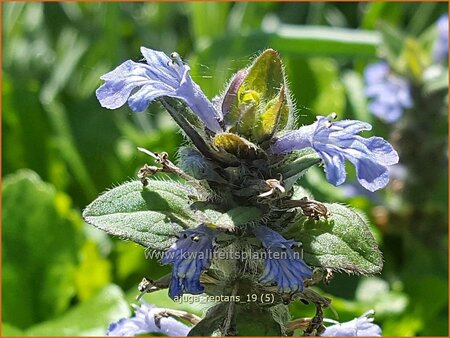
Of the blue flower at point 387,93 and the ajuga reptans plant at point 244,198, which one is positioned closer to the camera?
the ajuga reptans plant at point 244,198

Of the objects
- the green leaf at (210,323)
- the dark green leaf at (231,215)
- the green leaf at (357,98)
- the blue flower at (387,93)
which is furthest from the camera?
the green leaf at (357,98)

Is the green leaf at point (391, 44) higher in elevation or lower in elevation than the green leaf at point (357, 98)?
higher

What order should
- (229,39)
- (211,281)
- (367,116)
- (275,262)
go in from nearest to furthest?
1. (275,262)
2. (211,281)
3. (229,39)
4. (367,116)

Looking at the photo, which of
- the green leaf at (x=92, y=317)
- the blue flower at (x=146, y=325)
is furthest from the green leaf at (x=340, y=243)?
the green leaf at (x=92, y=317)

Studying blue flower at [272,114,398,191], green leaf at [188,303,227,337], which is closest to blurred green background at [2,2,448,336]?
green leaf at [188,303,227,337]

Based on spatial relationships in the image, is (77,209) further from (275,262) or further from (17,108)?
(275,262)

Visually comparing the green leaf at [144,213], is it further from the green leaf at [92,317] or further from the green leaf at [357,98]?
the green leaf at [357,98]

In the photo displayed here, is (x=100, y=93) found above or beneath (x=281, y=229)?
above

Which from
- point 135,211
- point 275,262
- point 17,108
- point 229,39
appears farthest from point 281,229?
point 17,108
